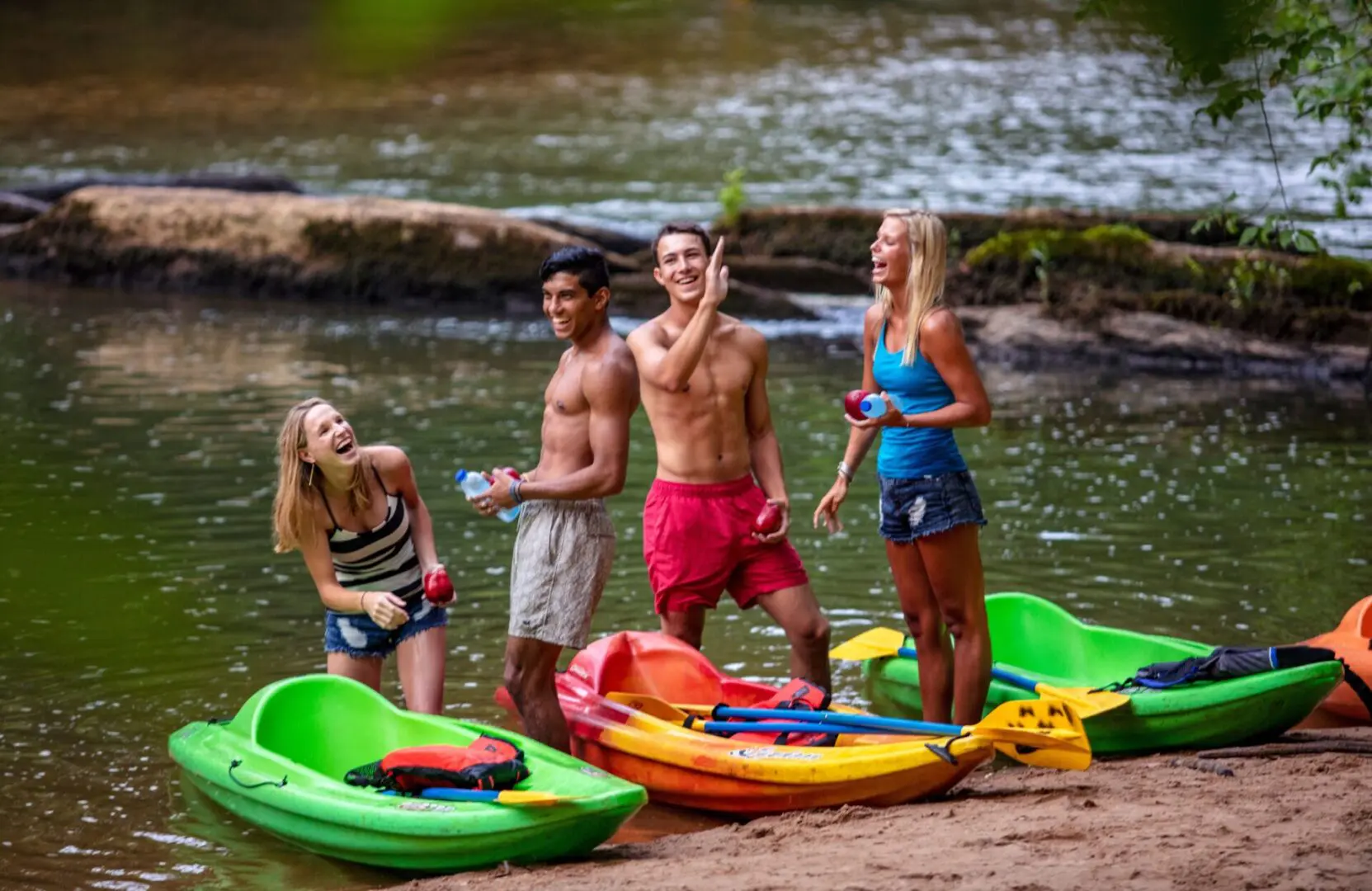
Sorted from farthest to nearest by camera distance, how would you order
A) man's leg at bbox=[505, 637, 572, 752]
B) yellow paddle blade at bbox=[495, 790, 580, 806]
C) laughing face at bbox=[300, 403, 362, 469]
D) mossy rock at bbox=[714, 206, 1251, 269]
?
mossy rock at bbox=[714, 206, 1251, 269]
laughing face at bbox=[300, 403, 362, 469]
man's leg at bbox=[505, 637, 572, 752]
yellow paddle blade at bbox=[495, 790, 580, 806]

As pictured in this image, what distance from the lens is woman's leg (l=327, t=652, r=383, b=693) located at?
20.3ft

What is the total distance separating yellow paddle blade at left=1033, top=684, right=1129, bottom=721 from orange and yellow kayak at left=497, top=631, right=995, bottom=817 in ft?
2.69

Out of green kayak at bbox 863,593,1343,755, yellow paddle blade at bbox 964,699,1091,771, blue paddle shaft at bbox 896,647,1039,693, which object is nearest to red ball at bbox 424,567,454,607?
yellow paddle blade at bbox 964,699,1091,771

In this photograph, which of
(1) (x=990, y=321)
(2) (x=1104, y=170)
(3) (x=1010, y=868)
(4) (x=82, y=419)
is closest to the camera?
(3) (x=1010, y=868)

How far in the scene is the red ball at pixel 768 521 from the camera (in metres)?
6.25

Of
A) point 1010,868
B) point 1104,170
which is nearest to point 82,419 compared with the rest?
point 1010,868

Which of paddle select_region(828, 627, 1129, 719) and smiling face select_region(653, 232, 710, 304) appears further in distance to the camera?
smiling face select_region(653, 232, 710, 304)

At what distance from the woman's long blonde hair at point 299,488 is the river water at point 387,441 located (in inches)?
41.3

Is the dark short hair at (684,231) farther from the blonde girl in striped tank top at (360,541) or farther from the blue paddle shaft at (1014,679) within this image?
the blue paddle shaft at (1014,679)

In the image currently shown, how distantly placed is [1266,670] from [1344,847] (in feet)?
5.43

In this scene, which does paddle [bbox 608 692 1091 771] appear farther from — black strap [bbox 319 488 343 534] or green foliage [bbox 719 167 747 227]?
green foliage [bbox 719 167 747 227]

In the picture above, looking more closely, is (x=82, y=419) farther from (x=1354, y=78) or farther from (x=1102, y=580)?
(x=1354, y=78)

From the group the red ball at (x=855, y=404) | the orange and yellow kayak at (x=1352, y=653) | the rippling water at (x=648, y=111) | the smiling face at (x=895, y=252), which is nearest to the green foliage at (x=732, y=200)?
the rippling water at (x=648, y=111)

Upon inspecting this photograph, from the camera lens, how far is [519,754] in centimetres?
538
